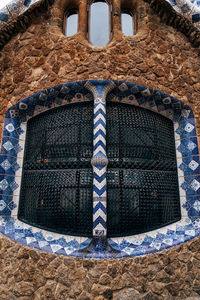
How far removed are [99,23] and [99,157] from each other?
2.74 metres

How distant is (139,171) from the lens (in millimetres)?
3758

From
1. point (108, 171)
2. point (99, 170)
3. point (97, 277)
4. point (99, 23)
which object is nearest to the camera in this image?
point (97, 277)

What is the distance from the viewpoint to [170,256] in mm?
3229

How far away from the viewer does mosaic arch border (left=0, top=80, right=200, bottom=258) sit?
3.32 m

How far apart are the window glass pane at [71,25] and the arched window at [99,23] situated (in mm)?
288

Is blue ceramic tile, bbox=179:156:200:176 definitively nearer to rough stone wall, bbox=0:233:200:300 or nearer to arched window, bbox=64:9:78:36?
rough stone wall, bbox=0:233:200:300

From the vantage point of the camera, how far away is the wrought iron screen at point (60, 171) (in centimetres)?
355

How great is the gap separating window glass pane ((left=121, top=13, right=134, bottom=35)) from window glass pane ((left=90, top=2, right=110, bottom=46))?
314mm

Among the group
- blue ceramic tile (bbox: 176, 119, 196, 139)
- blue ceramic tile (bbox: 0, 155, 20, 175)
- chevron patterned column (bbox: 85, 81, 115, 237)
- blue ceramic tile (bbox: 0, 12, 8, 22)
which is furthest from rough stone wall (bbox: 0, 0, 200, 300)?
blue ceramic tile (bbox: 0, 155, 20, 175)

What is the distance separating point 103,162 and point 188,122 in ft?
5.64

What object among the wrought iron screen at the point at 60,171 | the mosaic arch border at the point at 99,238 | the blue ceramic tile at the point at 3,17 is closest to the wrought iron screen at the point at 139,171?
the mosaic arch border at the point at 99,238

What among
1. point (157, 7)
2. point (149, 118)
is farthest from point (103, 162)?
point (157, 7)

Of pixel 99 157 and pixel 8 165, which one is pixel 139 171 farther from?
pixel 8 165

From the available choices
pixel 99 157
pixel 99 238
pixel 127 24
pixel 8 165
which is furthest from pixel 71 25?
pixel 99 238
